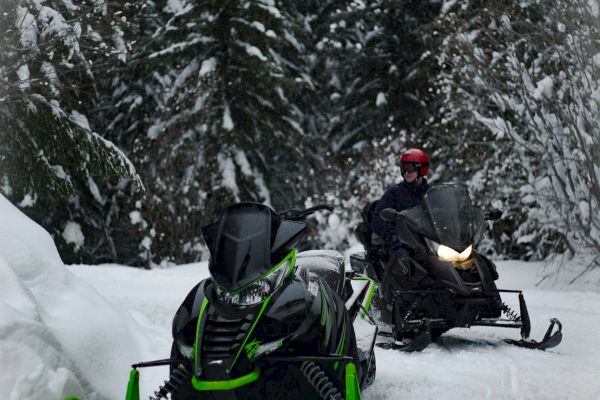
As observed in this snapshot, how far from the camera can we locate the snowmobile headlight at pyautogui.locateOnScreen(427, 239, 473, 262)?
21.4ft

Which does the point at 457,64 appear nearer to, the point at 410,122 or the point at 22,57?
the point at 22,57

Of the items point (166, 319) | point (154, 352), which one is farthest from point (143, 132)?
point (154, 352)

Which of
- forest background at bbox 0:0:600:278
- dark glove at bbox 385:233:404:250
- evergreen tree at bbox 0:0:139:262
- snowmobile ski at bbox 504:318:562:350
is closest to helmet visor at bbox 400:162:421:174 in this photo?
dark glove at bbox 385:233:404:250

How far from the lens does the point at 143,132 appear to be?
72.6 ft

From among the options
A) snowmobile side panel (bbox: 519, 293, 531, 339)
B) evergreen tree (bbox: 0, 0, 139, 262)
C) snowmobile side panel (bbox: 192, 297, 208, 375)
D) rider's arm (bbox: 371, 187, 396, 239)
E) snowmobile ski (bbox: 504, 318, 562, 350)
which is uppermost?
evergreen tree (bbox: 0, 0, 139, 262)

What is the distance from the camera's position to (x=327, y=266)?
4895 mm

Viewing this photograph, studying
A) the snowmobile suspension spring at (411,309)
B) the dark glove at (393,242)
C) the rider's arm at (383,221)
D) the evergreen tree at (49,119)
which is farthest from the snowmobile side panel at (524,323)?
the evergreen tree at (49,119)

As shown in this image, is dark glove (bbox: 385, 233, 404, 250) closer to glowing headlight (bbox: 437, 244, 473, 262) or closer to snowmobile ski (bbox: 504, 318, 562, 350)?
glowing headlight (bbox: 437, 244, 473, 262)

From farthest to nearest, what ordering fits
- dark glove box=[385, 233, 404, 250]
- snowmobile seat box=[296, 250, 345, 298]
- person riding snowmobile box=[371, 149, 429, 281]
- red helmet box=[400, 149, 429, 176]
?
1. red helmet box=[400, 149, 429, 176]
2. person riding snowmobile box=[371, 149, 429, 281]
3. dark glove box=[385, 233, 404, 250]
4. snowmobile seat box=[296, 250, 345, 298]

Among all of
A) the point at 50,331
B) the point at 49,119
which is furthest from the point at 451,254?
the point at 49,119

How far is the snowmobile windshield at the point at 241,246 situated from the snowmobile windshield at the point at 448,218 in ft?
11.3

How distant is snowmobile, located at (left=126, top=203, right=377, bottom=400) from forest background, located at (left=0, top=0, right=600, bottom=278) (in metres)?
6.23

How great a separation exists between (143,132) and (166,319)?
15.4 meters

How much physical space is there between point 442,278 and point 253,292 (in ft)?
11.6
